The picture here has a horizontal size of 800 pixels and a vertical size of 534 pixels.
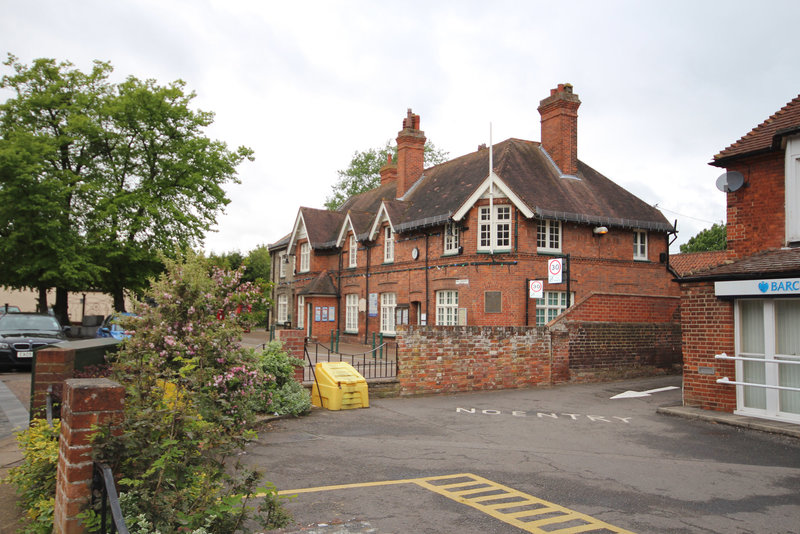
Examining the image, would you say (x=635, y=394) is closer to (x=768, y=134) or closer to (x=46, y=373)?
(x=768, y=134)

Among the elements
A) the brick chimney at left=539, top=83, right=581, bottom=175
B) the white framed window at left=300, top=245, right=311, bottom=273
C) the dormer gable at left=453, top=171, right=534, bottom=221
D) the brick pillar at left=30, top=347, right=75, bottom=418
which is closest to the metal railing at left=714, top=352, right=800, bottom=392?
the brick pillar at left=30, top=347, right=75, bottom=418

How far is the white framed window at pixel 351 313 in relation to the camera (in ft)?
108

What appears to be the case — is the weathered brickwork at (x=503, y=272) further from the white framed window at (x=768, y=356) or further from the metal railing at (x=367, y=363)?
the white framed window at (x=768, y=356)

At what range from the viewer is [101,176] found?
29078 millimetres

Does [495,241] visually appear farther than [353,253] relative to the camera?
No

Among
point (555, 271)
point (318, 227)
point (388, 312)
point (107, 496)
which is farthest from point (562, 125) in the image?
point (107, 496)

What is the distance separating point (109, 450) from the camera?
3965 mm

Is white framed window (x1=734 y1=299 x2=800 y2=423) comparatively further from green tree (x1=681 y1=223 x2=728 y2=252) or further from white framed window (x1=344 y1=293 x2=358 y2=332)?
green tree (x1=681 y1=223 x2=728 y2=252)

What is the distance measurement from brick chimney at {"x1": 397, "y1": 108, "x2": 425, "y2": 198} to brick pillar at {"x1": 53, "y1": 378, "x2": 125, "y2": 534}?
28691 mm

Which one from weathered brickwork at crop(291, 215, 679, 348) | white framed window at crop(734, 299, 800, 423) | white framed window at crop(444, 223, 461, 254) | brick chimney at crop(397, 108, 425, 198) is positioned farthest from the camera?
brick chimney at crop(397, 108, 425, 198)

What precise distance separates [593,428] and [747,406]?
333 cm

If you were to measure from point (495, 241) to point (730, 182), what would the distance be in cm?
1196

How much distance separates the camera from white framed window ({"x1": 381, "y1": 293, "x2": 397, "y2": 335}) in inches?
1160

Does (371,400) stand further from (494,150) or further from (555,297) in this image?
(494,150)
